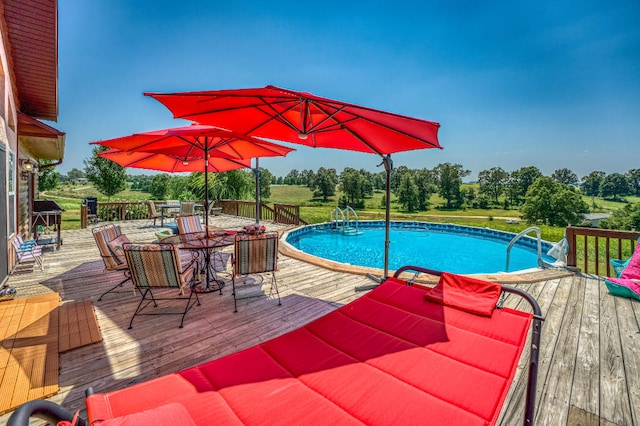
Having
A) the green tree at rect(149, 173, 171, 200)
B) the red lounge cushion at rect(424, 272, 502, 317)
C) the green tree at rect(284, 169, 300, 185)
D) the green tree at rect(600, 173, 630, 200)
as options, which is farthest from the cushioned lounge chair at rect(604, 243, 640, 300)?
the green tree at rect(284, 169, 300, 185)

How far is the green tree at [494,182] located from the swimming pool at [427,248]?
3535 centimetres

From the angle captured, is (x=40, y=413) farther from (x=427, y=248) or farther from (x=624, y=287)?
(x=427, y=248)

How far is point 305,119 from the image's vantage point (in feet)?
11.9

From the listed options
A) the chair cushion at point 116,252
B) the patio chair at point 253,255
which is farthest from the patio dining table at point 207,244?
the chair cushion at point 116,252

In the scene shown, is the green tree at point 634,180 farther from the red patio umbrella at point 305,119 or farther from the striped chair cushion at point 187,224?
the striped chair cushion at point 187,224

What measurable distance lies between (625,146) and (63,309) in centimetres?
4915

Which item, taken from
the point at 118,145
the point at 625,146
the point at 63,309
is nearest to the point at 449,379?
the point at 63,309

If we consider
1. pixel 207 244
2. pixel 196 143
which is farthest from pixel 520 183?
pixel 207 244

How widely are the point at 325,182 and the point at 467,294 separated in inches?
1748

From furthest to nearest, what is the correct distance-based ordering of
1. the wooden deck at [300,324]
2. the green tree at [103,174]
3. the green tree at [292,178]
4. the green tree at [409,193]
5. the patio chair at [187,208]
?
the green tree at [292,178] < the green tree at [409,193] < the green tree at [103,174] < the patio chair at [187,208] < the wooden deck at [300,324]

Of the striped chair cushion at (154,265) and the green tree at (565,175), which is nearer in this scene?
the striped chair cushion at (154,265)

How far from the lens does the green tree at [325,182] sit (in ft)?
154

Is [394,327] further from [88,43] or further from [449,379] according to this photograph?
[88,43]

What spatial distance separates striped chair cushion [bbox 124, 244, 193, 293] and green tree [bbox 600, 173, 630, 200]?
2274 inches
